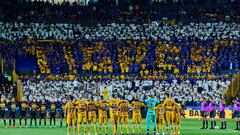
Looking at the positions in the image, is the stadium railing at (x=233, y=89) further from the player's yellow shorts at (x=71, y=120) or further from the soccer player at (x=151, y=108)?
the player's yellow shorts at (x=71, y=120)

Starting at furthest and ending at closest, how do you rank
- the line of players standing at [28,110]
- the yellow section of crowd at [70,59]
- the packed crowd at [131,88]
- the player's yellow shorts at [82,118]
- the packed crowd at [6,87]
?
1. the yellow section of crowd at [70,59]
2. the packed crowd at [131,88]
3. the packed crowd at [6,87]
4. the line of players standing at [28,110]
5. the player's yellow shorts at [82,118]

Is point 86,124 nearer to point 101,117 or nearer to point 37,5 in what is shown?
point 101,117

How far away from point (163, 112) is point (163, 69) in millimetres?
32597

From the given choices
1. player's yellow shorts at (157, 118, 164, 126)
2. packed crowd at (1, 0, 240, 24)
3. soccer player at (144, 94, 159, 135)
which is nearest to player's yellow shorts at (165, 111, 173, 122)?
player's yellow shorts at (157, 118, 164, 126)

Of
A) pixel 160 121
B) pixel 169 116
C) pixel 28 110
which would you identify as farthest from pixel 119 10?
pixel 169 116

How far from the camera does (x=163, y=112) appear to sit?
140 feet

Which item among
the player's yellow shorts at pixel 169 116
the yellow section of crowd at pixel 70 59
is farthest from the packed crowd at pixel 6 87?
the player's yellow shorts at pixel 169 116

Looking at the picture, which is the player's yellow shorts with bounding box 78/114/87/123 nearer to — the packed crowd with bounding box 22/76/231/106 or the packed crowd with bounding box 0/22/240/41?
the packed crowd with bounding box 22/76/231/106

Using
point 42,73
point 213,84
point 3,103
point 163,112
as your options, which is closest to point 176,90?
point 213,84

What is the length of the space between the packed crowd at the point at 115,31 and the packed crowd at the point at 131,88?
8048 millimetres

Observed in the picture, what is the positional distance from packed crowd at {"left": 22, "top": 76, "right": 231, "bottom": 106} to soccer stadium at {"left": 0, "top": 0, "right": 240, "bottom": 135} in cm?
9

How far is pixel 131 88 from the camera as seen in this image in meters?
71.9

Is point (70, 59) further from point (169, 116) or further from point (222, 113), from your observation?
point (169, 116)

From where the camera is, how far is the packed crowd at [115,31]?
79.0 metres
